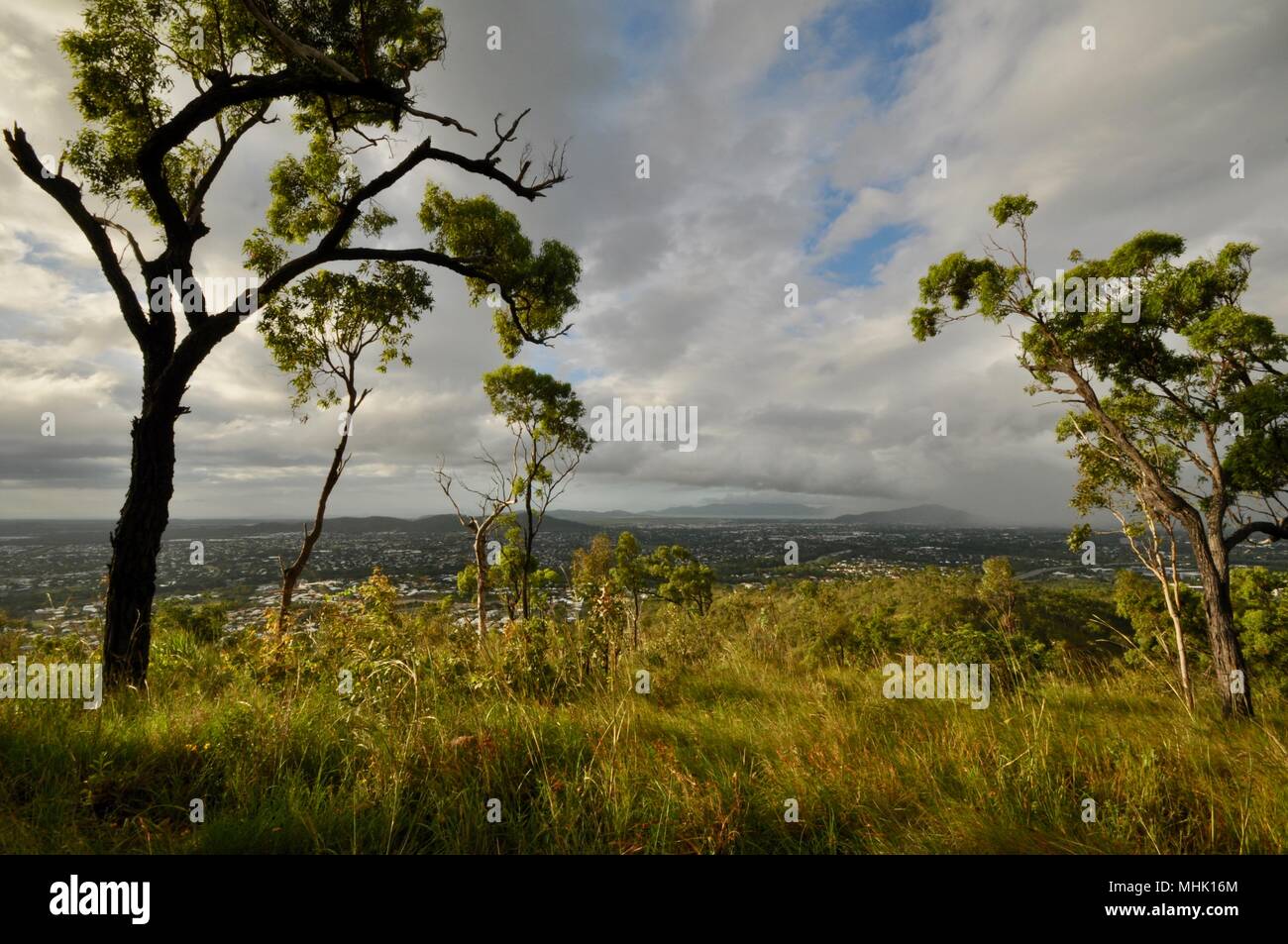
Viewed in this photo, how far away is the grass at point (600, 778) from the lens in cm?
253

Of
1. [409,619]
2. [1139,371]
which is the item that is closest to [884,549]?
[1139,371]

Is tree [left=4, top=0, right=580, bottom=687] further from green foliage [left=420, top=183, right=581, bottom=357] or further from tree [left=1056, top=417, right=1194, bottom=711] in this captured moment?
tree [left=1056, top=417, right=1194, bottom=711]

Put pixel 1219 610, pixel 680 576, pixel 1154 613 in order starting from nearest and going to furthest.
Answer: pixel 1219 610 < pixel 1154 613 < pixel 680 576

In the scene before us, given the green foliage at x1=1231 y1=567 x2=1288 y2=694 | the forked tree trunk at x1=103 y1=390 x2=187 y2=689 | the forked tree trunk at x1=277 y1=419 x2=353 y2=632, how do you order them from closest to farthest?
the forked tree trunk at x1=103 y1=390 x2=187 y2=689
the forked tree trunk at x1=277 y1=419 x2=353 y2=632
the green foliage at x1=1231 y1=567 x2=1288 y2=694

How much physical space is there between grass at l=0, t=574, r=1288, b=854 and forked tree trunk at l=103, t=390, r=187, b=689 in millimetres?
1112

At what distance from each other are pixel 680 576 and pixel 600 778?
3640 cm

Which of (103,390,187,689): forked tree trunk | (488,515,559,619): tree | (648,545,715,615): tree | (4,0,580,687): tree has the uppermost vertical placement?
(4,0,580,687): tree

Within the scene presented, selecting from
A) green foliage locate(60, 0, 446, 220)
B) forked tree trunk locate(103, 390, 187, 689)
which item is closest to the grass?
forked tree trunk locate(103, 390, 187, 689)

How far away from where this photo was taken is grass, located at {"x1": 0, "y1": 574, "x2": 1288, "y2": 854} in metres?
2.53

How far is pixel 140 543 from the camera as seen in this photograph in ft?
17.5

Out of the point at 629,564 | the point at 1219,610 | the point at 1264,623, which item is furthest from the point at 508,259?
the point at 1264,623

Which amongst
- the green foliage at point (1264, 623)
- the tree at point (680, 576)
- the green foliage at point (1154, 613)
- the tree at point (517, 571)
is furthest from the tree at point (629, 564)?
the green foliage at point (1264, 623)

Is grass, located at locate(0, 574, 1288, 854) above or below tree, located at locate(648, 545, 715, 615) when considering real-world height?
above

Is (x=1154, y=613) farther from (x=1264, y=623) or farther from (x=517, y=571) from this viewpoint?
(x=517, y=571)
